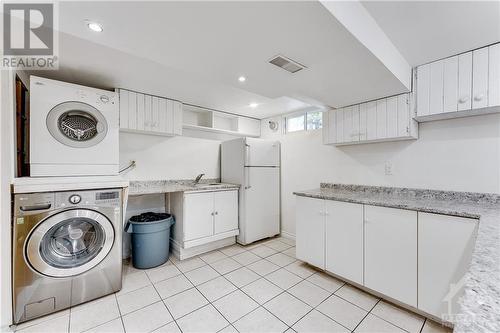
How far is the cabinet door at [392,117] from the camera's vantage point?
214 cm

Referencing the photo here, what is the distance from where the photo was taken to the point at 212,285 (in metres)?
2.13

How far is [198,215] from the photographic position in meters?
2.76

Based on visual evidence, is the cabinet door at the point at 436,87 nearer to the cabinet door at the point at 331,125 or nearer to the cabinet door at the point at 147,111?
the cabinet door at the point at 331,125

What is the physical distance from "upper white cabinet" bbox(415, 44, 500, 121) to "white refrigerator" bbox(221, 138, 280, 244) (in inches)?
78.7

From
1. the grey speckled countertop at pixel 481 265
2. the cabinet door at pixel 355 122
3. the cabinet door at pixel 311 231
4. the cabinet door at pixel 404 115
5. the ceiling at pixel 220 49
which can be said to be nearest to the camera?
the grey speckled countertop at pixel 481 265

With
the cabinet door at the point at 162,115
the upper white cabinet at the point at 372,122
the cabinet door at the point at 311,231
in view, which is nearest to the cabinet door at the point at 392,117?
the upper white cabinet at the point at 372,122

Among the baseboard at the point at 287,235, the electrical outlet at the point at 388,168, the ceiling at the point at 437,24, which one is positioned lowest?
the baseboard at the point at 287,235

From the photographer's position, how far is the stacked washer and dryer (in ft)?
5.23

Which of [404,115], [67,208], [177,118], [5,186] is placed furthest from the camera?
[177,118]

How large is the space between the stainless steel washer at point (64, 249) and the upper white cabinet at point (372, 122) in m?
2.58

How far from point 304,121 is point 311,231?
185cm

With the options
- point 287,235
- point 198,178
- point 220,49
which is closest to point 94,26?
point 220,49

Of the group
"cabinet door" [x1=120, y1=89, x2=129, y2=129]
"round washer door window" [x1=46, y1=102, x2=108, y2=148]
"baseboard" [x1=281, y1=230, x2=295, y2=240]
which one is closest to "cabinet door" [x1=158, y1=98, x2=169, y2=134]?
"cabinet door" [x1=120, y1=89, x2=129, y2=129]

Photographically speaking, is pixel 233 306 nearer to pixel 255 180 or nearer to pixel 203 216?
pixel 203 216
